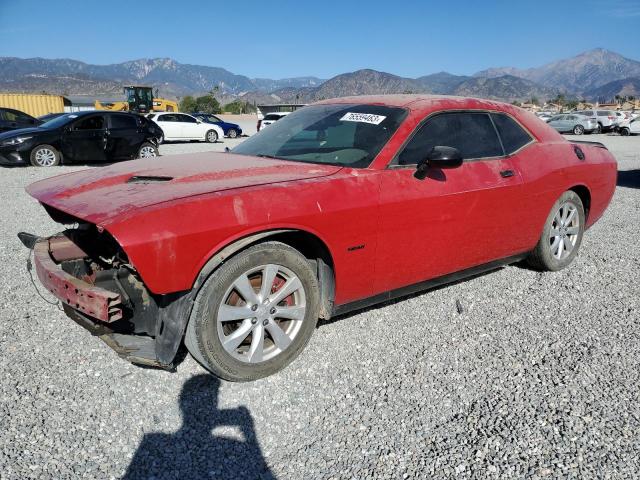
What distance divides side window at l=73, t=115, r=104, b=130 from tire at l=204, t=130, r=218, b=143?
9.52 metres

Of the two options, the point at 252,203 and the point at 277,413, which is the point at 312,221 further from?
the point at 277,413

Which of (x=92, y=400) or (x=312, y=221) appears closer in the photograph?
(x=92, y=400)

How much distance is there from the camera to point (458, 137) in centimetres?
369

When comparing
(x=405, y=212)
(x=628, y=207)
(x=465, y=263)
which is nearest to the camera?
(x=405, y=212)

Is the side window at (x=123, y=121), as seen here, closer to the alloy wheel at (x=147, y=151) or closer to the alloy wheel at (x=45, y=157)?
the alloy wheel at (x=147, y=151)

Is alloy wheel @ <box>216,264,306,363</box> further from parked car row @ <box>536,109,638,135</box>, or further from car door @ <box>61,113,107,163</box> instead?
parked car row @ <box>536,109,638,135</box>

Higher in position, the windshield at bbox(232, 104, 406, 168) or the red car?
the windshield at bbox(232, 104, 406, 168)

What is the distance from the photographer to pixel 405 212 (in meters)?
3.17

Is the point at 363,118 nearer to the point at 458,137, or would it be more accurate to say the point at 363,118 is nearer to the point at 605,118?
the point at 458,137

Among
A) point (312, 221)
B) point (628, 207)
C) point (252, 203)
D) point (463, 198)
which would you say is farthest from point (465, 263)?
point (628, 207)

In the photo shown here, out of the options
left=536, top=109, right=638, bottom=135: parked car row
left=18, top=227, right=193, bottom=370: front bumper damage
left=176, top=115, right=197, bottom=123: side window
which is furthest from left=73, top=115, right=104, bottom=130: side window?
left=536, top=109, right=638, bottom=135: parked car row

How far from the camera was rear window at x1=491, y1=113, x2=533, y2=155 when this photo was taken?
4016 millimetres

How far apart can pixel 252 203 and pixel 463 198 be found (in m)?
1.63

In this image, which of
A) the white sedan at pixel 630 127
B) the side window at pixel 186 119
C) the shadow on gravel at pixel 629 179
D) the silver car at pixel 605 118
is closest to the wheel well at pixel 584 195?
the shadow on gravel at pixel 629 179
